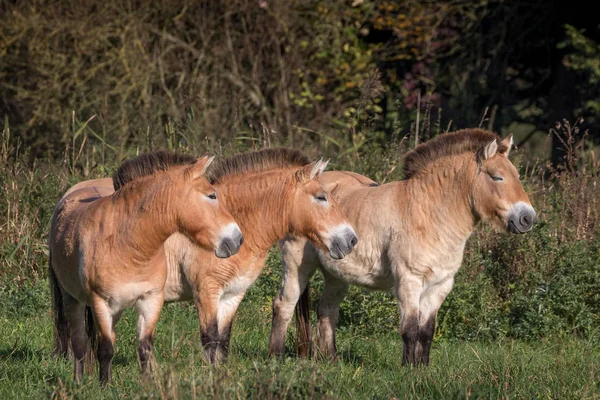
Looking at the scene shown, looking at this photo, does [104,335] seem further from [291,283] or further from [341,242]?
[291,283]

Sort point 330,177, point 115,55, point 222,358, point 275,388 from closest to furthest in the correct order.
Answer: point 275,388, point 222,358, point 330,177, point 115,55

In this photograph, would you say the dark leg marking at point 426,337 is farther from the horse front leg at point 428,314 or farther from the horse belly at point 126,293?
the horse belly at point 126,293

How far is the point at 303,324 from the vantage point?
798 cm

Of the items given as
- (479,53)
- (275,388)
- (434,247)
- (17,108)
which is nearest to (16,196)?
(434,247)

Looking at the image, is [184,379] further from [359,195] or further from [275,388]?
[359,195]

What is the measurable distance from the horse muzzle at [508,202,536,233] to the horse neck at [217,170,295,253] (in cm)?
166

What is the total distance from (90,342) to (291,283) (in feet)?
5.77

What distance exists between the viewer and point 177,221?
6.08m

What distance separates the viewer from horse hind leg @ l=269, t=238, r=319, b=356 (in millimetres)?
7660

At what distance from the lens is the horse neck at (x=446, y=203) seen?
7289 mm

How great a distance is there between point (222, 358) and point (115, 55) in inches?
367

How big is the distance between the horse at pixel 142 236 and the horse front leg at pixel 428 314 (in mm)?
1937

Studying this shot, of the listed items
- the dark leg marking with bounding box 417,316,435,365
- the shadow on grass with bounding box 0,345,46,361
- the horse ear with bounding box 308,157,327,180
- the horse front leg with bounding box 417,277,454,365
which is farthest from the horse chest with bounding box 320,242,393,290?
the shadow on grass with bounding box 0,345,46,361

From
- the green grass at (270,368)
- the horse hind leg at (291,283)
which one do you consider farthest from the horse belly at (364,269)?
the green grass at (270,368)
